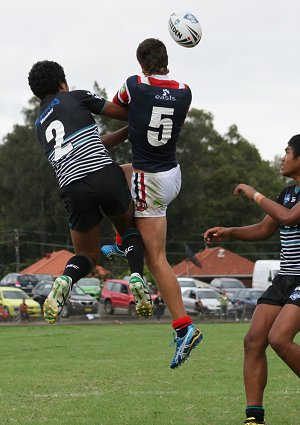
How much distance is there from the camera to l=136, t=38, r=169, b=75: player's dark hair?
25.5 ft

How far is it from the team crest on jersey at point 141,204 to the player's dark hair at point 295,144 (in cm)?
164

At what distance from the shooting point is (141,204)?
805 cm

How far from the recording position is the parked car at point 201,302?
41156 millimetres

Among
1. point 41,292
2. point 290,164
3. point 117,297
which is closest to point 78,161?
Answer: point 290,164

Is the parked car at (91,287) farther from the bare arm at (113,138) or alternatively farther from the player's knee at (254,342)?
the bare arm at (113,138)

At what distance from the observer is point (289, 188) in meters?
8.89

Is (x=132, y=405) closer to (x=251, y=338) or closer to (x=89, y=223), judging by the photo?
(x=251, y=338)

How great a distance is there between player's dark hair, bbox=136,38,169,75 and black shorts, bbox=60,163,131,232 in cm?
94

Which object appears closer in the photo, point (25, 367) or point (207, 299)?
point (25, 367)

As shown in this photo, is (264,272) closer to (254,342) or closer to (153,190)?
(254,342)

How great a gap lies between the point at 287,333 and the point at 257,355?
515 mm

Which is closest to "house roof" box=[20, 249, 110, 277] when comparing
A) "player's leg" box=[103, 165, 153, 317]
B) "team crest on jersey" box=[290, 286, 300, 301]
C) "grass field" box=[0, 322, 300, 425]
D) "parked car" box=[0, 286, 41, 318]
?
"parked car" box=[0, 286, 41, 318]

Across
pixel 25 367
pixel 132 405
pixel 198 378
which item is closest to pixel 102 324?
pixel 25 367

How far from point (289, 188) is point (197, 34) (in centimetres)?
188
